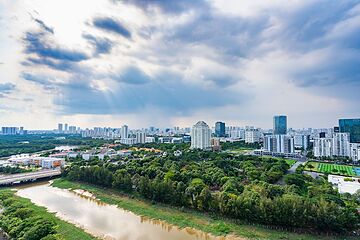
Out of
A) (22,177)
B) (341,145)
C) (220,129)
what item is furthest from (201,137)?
(220,129)

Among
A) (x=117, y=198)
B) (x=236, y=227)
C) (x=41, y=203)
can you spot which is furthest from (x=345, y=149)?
(x=41, y=203)

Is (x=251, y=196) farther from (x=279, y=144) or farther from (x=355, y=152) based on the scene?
(x=279, y=144)

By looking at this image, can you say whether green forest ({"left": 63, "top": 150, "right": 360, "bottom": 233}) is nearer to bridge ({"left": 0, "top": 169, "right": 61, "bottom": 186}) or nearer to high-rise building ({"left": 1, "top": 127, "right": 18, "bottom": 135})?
bridge ({"left": 0, "top": 169, "right": 61, "bottom": 186})

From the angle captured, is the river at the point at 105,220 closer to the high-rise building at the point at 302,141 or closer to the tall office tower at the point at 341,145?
the tall office tower at the point at 341,145

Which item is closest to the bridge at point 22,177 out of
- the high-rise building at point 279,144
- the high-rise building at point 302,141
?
the high-rise building at point 279,144

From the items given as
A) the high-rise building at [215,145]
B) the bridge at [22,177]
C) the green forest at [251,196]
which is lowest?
the bridge at [22,177]

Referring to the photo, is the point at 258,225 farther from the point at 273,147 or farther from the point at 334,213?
the point at 273,147
